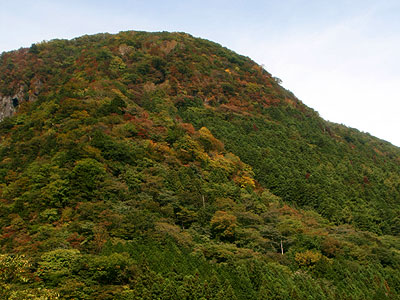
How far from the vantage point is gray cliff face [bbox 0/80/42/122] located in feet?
275

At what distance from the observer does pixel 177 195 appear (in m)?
42.1

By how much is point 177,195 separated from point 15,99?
57.6m

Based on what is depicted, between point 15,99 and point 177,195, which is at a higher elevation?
point 15,99

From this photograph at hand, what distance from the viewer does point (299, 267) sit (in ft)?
121

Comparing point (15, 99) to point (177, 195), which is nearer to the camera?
point (177, 195)

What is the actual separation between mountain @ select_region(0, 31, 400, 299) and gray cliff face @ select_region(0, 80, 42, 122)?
1.05 ft

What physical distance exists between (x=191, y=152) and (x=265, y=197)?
11229mm

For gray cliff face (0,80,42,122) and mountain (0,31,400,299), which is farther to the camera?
gray cliff face (0,80,42,122)

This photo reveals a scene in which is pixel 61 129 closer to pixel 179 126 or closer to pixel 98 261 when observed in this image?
pixel 179 126

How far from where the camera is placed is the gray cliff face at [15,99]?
83.9 metres

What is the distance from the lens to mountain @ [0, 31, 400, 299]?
27.7 meters

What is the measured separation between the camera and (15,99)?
85.0m

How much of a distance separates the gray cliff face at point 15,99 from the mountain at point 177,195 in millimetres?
320

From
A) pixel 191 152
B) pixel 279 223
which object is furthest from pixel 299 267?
pixel 191 152
